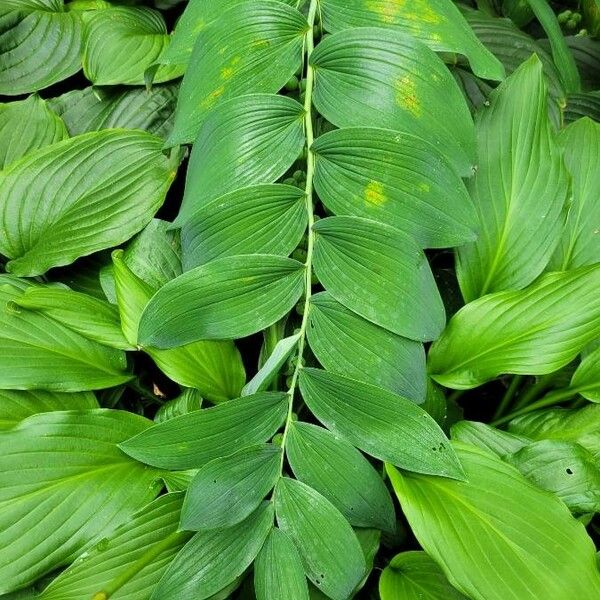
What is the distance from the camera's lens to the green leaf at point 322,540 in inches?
25.1

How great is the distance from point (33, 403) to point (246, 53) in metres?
0.45

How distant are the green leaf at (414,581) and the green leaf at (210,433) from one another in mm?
194

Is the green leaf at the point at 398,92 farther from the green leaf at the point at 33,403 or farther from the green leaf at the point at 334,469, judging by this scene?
the green leaf at the point at 33,403

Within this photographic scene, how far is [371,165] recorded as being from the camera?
683mm

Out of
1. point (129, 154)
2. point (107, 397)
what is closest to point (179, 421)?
point (107, 397)

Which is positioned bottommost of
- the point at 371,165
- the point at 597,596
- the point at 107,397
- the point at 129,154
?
the point at 107,397

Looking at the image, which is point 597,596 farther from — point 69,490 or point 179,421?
point 69,490

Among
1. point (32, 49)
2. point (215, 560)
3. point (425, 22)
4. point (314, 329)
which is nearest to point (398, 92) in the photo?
point (425, 22)

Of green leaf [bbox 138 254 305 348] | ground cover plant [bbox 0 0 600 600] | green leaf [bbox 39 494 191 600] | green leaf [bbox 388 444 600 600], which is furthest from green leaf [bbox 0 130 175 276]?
green leaf [bbox 388 444 600 600]

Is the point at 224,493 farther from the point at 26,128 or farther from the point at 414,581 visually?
the point at 26,128

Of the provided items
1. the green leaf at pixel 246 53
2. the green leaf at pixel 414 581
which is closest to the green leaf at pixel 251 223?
the green leaf at pixel 246 53

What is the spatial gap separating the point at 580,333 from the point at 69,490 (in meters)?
0.56

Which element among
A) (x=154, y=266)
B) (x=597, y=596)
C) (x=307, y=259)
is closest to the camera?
(x=597, y=596)

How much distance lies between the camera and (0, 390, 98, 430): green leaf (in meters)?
0.78
